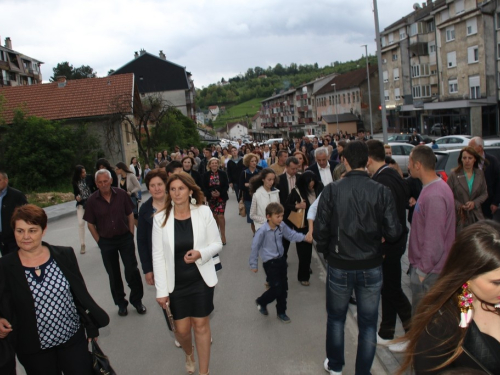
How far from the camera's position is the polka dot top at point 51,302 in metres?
3.43

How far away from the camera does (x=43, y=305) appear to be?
3.45 m

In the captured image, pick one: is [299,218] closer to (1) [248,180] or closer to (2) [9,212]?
(1) [248,180]

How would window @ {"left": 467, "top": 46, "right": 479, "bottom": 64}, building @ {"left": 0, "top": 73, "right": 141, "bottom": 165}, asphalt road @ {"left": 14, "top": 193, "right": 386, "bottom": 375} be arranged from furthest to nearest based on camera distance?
window @ {"left": 467, "top": 46, "right": 479, "bottom": 64}, building @ {"left": 0, "top": 73, "right": 141, "bottom": 165}, asphalt road @ {"left": 14, "top": 193, "right": 386, "bottom": 375}

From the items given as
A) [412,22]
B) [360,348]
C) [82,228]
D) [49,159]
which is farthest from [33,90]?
[412,22]

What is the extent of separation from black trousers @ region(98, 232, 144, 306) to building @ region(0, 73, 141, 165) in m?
23.5

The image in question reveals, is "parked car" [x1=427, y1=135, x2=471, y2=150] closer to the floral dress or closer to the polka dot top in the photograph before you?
the floral dress

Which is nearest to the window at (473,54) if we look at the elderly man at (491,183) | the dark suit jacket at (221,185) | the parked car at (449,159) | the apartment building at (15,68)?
the parked car at (449,159)

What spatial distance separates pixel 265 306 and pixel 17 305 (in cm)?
329

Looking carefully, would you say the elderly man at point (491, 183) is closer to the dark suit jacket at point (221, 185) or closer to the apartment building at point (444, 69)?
the dark suit jacket at point (221, 185)

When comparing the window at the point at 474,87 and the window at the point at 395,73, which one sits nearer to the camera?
the window at the point at 474,87

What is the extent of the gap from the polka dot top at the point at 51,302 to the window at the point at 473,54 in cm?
4674

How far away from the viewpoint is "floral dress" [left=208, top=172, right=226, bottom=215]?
9.62 meters

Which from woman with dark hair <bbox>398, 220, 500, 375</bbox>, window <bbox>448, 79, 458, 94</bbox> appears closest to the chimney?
A: woman with dark hair <bbox>398, 220, 500, 375</bbox>

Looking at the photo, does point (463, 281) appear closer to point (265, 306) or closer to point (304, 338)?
point (304, 338)
